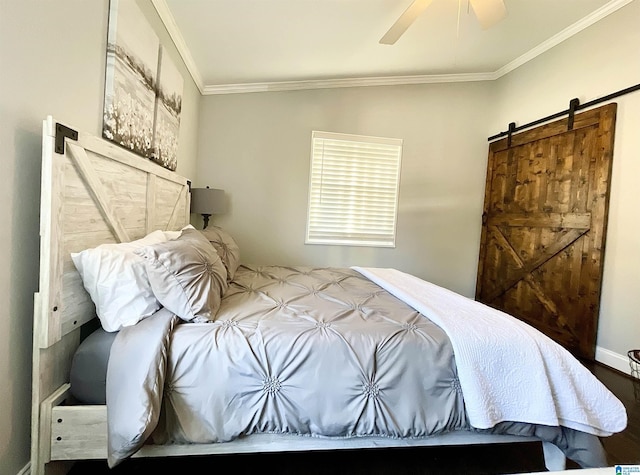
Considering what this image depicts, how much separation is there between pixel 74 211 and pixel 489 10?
2.68 metres

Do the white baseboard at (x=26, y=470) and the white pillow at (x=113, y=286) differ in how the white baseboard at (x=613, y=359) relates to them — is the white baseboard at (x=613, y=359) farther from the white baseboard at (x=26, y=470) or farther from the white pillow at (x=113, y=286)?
the white baseboard at (x=26, y=470)

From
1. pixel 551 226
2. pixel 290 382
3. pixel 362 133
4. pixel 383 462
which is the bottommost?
pixel 383 462

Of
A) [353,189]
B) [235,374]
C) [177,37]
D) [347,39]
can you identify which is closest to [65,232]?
[235,374]

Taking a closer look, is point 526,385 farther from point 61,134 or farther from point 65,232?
point 61,134

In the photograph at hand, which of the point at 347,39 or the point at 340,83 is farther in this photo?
the point at 340,83

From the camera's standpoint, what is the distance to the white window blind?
370cm

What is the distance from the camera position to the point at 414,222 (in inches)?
154

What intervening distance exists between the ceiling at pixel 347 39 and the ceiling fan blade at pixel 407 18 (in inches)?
11.0

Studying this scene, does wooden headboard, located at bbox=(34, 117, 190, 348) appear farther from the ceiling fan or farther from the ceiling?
the ceiling fan

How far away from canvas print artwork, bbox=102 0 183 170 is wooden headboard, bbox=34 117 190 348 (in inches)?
7.6

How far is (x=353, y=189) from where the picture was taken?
379cm

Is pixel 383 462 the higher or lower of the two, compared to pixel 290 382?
lower

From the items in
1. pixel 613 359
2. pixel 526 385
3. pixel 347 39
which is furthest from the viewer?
pixel 347 39

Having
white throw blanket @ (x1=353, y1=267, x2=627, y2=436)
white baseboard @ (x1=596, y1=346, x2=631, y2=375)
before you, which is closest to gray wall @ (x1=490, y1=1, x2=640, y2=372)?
white baseboard @ (x1=596, y1=346, x2=631, y2=375)
